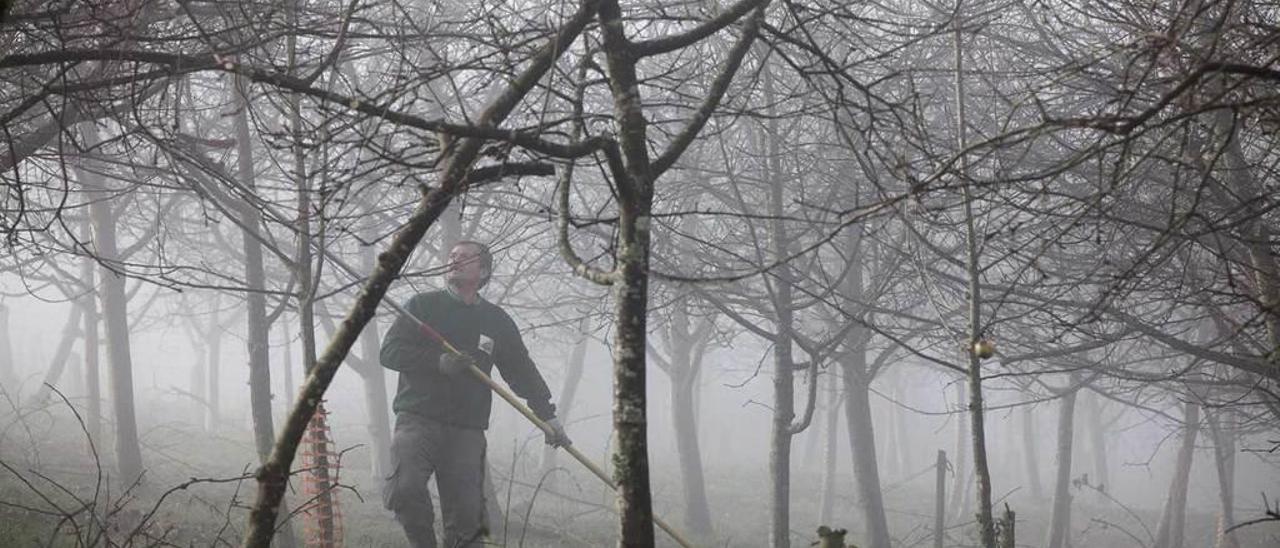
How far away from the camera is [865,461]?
11.8 meters

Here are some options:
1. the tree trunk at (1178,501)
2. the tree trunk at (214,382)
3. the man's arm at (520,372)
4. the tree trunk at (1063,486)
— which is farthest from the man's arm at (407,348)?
the tree trunk at (214,382)

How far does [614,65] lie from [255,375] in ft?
14.8

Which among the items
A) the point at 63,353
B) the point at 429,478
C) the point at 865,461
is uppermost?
the point at 63,353

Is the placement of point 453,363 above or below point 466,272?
below

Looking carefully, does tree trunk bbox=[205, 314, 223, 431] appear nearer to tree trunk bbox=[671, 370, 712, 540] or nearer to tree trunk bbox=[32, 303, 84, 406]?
tree trunk bbox=[32, 303, 84, 406]

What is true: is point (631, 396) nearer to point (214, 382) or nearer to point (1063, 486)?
point (1063, 486)

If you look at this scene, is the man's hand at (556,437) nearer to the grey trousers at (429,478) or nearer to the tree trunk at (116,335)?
the grey trousers at (429,478)

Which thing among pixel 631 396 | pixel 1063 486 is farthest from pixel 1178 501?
pixel 631 396

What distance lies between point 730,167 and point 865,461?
208 inches

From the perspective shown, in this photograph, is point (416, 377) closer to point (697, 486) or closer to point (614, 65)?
point (614, 65)

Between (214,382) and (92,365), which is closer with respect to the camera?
(92,365)

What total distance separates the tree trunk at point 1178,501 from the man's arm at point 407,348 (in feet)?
39.8

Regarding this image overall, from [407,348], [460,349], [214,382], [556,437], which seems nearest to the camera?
[556,437]

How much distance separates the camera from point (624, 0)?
8203mm
